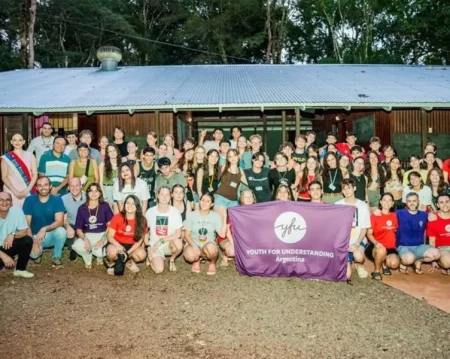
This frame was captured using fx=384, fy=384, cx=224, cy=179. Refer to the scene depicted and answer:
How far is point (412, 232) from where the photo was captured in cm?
571

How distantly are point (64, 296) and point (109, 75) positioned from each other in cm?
1012

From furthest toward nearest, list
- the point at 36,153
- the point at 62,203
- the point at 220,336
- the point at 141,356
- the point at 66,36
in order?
1. the point at 66,36
2. the point at 36,153
3. the point at 62,203
4. the point at 220,336
5. the point at 141,356

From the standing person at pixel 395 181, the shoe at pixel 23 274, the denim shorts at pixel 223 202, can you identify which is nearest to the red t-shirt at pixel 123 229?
the shoe at pixel 23 274

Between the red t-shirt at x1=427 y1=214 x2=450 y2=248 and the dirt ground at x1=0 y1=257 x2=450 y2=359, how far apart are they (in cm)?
134

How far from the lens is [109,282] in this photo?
5.16 m

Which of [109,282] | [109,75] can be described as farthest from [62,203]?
[109,75]

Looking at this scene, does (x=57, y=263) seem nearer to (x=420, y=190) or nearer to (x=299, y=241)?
(x=299, y=241)

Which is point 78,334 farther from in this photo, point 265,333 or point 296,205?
point 296,205

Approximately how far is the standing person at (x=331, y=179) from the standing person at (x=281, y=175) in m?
0.51

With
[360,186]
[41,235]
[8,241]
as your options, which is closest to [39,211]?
[41,235]

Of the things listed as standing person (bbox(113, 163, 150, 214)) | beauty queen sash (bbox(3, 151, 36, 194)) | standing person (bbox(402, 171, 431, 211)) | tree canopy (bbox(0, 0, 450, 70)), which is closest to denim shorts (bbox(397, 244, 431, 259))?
standing person (bbox(402, 171, 431, 211))

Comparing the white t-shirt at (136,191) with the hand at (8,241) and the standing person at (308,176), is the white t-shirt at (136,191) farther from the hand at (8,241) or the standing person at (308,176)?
the standing person at (308,176)

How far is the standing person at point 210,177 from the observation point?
6.33 meters

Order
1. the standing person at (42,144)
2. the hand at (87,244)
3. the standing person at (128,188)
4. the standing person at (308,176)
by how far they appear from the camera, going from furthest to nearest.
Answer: the standing person at (42,144), the standing person at (308,176), the standing person at (128,188), the hand at (87,244)
